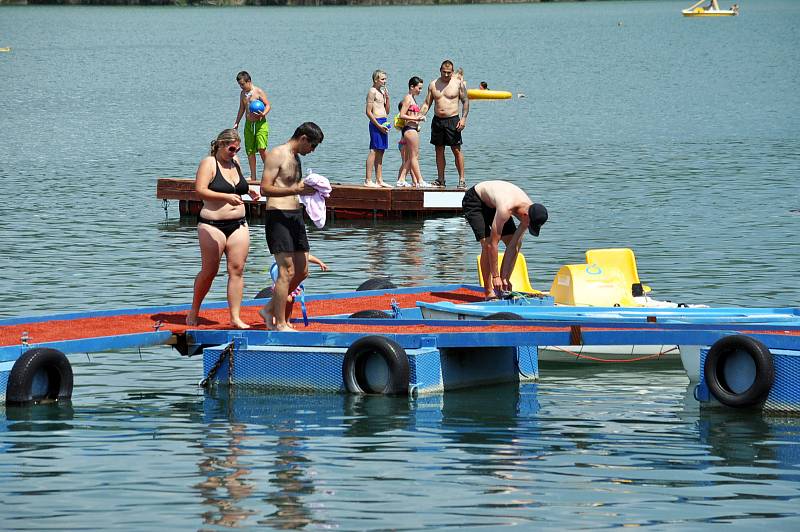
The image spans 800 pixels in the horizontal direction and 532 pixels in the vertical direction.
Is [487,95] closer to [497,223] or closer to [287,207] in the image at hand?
[497,223]

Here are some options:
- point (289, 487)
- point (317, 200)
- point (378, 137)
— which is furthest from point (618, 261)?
point (378, 137)

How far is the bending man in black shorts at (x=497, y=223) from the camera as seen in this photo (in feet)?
52.3

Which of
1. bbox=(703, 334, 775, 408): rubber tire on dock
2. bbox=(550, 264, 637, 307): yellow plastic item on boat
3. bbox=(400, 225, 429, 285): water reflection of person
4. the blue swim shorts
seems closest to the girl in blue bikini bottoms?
the blue swim shorts

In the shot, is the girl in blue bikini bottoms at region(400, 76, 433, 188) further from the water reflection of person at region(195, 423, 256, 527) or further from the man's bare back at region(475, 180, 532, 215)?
the water reflection of person at region(195, 423, 256, 527)

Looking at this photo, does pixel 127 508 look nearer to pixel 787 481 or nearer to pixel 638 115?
→ pixel 787 481

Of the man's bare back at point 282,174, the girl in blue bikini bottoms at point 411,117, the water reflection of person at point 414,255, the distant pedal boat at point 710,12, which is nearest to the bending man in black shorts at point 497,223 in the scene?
the man's bare back at point 282,174

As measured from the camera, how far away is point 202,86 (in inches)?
2891

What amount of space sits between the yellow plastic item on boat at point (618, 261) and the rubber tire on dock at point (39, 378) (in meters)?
5.78

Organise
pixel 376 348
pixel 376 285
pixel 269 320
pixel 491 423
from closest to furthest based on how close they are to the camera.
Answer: pixel 491 423, pixel 376 348, pixel 269 320, pixel 376 285

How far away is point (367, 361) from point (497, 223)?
9.94ft

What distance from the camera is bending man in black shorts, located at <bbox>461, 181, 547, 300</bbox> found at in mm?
15953

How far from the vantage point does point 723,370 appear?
12664 mm

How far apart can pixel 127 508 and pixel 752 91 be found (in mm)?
60811

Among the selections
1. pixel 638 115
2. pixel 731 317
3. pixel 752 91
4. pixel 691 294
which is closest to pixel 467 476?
pixel 731 317
